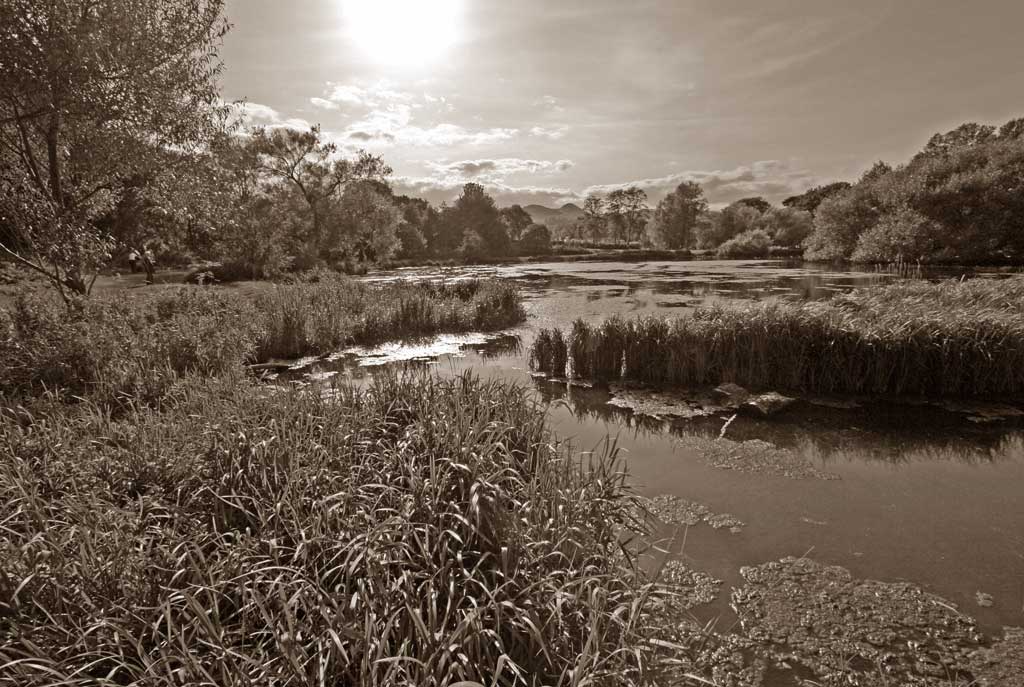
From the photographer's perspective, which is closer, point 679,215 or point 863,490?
point 863,490

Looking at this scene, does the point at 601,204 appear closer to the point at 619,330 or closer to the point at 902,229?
the point at 902,229

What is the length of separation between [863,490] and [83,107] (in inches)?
573

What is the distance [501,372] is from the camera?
11.9 meters

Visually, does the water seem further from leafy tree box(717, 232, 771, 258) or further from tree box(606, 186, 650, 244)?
tree box(606, 186, 650, 244)

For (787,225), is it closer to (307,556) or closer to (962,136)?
(962,136)

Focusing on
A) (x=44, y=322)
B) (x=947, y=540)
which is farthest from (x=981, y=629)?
(x=44, y=322)

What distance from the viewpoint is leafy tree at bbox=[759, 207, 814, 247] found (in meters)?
77.8

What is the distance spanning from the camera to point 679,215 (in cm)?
10044

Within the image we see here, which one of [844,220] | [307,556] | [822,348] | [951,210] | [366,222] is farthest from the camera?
[844,220]

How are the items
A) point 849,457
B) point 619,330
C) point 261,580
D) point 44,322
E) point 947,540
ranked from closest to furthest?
point 261,580 < point 947,540 < point 849,457 < point 44,322 < point 619,330

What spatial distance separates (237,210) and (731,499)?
1720 cm

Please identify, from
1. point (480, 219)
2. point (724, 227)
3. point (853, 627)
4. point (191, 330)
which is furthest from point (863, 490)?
point (724, 227)

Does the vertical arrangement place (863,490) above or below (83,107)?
below

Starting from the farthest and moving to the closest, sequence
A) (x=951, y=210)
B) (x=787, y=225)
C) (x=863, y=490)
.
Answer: (x=787, y=225) < (x=951, y=210) < (x=863, y=490)
